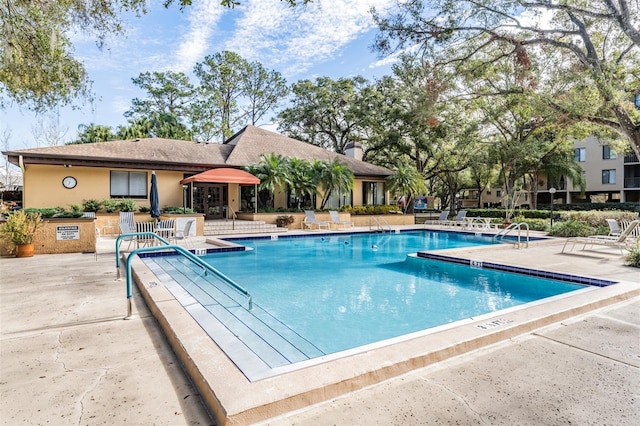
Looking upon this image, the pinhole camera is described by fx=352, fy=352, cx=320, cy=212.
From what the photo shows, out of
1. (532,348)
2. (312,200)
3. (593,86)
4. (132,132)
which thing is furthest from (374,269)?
(132,132)

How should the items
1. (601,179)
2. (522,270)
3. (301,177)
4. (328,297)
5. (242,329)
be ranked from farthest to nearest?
(601,179), (301,177), (522,270), (328,297), (242,329)

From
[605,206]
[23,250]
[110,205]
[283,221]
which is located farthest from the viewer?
[605,206]

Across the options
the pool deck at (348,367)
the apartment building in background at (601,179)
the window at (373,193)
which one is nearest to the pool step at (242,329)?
the pool deck at (348,367)

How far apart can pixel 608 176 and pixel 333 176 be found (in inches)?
1265

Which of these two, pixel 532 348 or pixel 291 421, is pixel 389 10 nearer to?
pixel 532 348

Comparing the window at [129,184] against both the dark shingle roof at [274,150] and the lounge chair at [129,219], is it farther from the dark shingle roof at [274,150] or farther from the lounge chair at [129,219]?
the lounge chair at [129,219]

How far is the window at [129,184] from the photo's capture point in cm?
1688

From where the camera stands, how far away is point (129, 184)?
56.3ft

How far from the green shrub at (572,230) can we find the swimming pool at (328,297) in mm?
9039

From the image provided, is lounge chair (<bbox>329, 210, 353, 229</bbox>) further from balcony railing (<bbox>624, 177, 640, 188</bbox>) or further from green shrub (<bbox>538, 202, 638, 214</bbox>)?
balcony railing (<bbox>624, 177, 640, 188</bbox>)

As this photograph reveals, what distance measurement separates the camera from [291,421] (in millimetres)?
2416

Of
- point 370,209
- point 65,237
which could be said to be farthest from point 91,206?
point 370,209

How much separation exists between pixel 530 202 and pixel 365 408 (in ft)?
115

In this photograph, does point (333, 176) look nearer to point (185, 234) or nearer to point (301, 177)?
point (301, 177)
